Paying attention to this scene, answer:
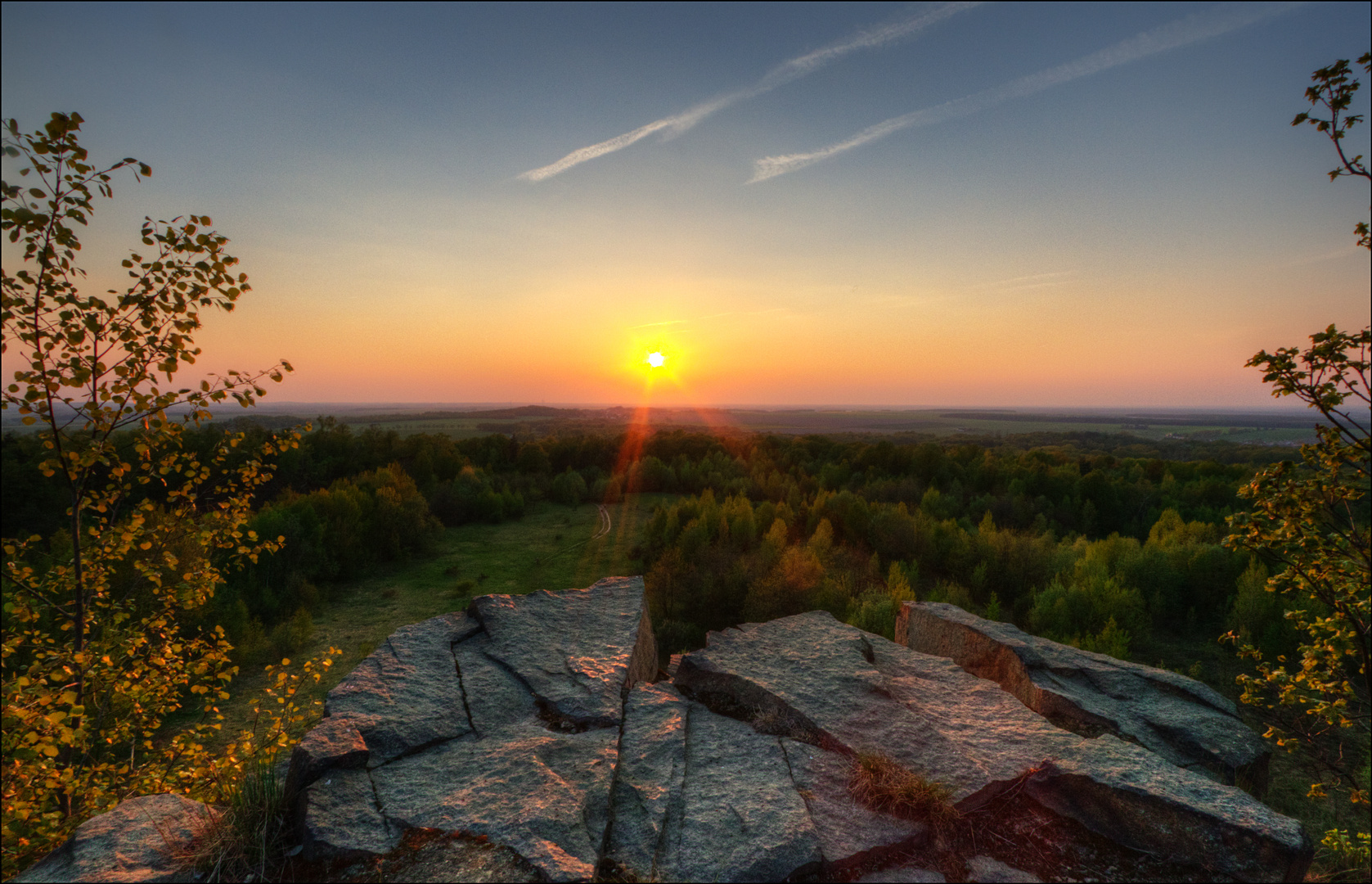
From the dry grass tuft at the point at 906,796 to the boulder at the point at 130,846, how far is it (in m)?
3.54

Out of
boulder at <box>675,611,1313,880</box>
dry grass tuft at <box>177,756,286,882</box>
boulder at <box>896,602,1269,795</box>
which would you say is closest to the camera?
dry grass tuft at <box>177,756,286,882</box>

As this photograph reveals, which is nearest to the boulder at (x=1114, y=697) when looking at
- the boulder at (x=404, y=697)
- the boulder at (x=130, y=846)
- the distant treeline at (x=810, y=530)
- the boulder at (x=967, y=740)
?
the boulder at (x=967, y=740)

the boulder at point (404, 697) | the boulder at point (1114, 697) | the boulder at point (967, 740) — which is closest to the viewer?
the boulder at point (967, 740)

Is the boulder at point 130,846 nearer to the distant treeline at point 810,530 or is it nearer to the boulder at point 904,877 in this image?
the boulder at point 904,877

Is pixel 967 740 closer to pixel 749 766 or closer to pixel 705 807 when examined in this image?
pixel 749 766

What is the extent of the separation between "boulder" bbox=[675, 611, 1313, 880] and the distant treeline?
422 centimetres

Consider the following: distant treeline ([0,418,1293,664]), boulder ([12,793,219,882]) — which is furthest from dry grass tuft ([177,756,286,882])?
distant treeline ([0,418,1293,664])

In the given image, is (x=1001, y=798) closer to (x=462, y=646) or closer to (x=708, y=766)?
(x=708, y=766)

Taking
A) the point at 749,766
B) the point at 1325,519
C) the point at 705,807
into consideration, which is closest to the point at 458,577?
the point at 749,766

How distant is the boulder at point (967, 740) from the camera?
3.22 m

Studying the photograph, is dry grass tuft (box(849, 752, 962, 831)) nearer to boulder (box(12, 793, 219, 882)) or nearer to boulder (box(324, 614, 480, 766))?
boulder (box(324, 614, 480, 766))

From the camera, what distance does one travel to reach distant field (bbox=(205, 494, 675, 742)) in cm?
1008

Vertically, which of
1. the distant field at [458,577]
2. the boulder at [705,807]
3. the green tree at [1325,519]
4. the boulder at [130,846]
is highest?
the green tree at [1325,519]

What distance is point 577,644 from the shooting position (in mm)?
5324
